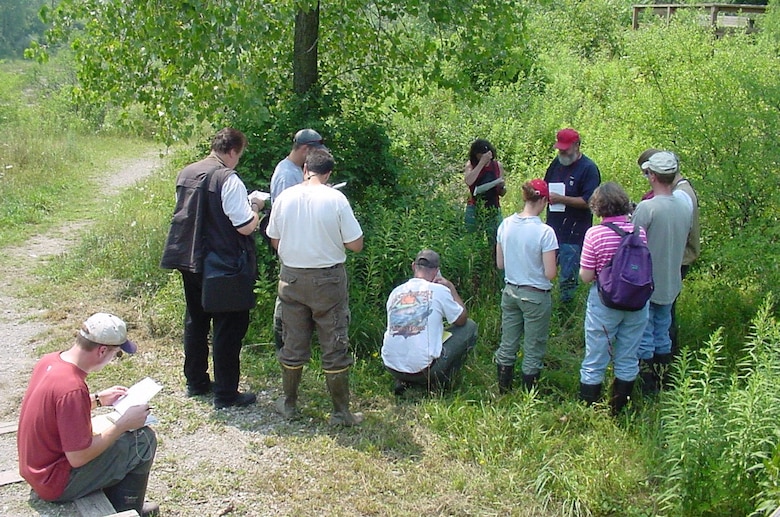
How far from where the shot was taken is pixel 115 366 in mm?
6211

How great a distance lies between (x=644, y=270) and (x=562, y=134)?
2.17m

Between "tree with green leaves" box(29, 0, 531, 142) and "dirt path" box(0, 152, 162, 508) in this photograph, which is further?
"tree with green leaves" box(29, 0, 531, 142)

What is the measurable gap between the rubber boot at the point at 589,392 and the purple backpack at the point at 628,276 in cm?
65

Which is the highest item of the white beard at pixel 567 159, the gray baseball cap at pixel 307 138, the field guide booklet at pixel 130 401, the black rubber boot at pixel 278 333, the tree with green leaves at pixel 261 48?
the tree with green leaves at pixel 261 48

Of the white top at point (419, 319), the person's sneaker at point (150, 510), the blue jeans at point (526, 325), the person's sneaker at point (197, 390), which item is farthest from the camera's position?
the person's sneaker at point (197, 390)

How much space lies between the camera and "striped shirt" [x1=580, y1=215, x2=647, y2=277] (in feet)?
A: 16.4

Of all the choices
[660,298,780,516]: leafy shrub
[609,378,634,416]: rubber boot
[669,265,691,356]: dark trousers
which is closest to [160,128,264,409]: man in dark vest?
[609,378,634,416]: rubber boot

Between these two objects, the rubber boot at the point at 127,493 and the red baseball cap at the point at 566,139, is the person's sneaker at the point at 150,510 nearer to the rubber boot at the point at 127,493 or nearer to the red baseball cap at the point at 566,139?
the rubber boot at the point at 127,493

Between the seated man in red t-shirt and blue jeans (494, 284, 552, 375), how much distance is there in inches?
103

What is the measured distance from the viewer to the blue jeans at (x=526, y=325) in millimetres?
5363

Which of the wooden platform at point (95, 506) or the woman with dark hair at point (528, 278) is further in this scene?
the woman with dark hair at point (528, 278)

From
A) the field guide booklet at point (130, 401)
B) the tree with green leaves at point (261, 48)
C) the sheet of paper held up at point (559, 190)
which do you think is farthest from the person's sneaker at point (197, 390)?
the sheet of paper held up at point (559, 190)

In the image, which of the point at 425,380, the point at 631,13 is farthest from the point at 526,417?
the point at 631,13

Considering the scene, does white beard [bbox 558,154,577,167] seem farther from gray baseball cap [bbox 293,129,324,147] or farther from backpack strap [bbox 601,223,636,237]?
gray baseball cap [bbox 293,129,324,147]
